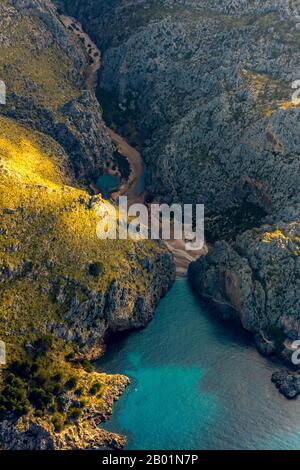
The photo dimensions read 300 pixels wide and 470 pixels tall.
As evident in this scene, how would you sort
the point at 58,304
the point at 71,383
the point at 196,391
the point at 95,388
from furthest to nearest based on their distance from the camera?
the point at 58,304
the point at 196,391
the point at 95,388
the point at 71,383

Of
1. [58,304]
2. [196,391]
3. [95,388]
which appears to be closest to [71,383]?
[95,388]

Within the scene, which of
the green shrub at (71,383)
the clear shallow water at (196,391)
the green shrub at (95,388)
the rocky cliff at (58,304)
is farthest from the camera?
the green shrub at (95,388)

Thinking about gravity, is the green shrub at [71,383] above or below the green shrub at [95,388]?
above

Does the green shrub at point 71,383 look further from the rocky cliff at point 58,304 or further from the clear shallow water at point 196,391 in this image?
the clear shallow water at point 196,391

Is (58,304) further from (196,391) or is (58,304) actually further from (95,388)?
(196,391)

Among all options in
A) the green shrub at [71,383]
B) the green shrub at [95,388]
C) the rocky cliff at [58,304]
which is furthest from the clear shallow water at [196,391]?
the green shrub at [71,383]

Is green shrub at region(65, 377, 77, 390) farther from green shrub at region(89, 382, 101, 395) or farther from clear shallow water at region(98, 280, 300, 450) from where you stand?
clear shallow water at region(98, 280, 300, 450)
